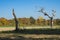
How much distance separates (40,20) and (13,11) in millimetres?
65384

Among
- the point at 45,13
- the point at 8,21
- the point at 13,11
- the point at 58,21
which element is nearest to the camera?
the point at 13,11

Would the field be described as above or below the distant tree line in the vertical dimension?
above

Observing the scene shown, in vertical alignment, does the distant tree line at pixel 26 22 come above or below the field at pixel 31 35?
below

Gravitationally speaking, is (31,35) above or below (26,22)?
above

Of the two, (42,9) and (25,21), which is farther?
(25,21)

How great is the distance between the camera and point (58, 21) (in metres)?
73.1

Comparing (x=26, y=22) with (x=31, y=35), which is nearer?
(x=31, y=35)

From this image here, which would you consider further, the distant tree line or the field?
the distant tree line

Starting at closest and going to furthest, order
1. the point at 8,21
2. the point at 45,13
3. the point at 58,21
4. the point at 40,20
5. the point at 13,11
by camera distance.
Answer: the point at 13,11 → the point at 45,13 → the point at 58,21 → the point at 8,21 → the point at 40,20

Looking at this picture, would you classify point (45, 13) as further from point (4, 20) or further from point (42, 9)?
point (4, 20)

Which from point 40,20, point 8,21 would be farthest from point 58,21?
point 8,21

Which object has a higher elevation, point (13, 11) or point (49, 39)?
point (13, 11)

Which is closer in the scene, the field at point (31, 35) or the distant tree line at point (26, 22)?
the field at point (31, 35)

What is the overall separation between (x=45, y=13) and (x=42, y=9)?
8.87 feet
